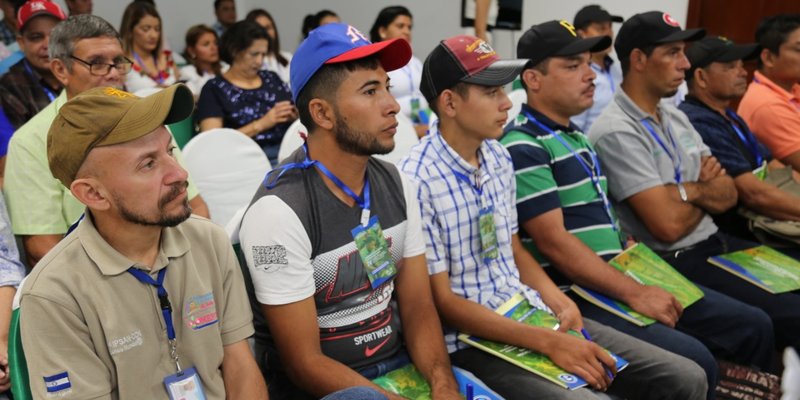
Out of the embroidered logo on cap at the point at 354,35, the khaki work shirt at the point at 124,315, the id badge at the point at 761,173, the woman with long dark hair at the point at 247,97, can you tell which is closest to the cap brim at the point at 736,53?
the id badge at the point at 761,173

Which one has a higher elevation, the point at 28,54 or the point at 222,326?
the point at 28,54

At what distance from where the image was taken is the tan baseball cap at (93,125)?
1.27m

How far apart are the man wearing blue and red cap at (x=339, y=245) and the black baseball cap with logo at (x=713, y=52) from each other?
1804 mm

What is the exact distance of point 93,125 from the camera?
126 centimetres

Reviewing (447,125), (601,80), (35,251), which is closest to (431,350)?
(447,125)

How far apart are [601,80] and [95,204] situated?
3.48 meters

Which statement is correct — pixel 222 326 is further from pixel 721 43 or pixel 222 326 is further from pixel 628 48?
pixel 721 43

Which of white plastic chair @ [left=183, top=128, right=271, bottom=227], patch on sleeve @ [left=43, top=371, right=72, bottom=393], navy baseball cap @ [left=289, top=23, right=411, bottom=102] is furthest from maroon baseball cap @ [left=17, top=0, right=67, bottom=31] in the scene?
patch on sleeve @ [left=43, top=371, right=72, bottom=393]

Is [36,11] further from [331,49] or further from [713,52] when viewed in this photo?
[713,52]

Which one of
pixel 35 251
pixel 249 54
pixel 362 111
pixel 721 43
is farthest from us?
pixel 249 54

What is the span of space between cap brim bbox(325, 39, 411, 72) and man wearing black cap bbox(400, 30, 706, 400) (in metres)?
0.30

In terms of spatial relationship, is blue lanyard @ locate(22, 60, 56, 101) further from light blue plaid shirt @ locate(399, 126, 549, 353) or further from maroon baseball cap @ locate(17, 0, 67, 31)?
light blue plaid shirt @ locate(399, 126, 549, 353)

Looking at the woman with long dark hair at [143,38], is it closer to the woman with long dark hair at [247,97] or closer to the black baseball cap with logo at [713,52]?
the woman with long dark hair at [247,97]

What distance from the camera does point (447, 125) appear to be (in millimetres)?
2051
